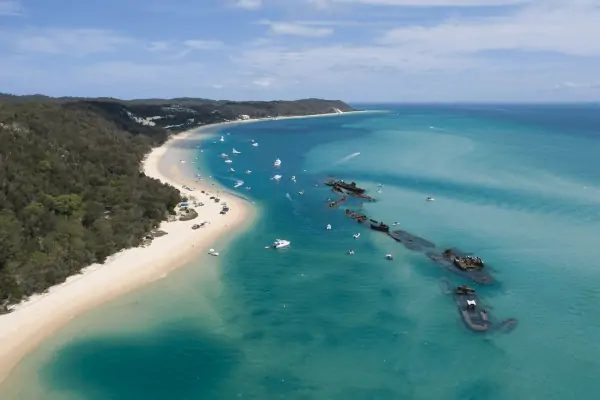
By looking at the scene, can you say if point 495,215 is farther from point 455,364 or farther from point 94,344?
point 94,344

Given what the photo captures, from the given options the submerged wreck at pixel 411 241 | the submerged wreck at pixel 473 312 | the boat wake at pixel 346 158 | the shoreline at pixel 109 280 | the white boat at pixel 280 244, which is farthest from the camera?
the boat wake at pixel 346 158

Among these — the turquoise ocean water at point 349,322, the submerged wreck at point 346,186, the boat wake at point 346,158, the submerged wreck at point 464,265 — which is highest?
the boat wake at point 346,158

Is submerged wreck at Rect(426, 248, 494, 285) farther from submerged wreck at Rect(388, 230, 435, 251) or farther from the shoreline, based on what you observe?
the shoreline

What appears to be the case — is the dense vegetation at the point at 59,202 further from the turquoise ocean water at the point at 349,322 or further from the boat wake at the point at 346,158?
the boat wake at the point at 346,158

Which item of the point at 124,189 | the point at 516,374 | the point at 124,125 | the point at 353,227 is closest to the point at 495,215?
the point at 353,227

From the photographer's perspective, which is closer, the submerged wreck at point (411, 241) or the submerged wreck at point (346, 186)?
the submerged wreck at point (411, 241)

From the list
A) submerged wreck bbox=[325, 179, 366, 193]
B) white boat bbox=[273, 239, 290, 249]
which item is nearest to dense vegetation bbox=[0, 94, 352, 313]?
white boat bbox=[273, 239, 290, 249]

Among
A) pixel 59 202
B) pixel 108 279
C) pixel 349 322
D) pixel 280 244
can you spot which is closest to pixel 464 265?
pixel 349 322

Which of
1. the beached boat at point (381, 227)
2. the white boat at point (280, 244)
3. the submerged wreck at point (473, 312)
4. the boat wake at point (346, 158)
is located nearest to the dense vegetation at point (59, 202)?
the white boat at point (280, 244)

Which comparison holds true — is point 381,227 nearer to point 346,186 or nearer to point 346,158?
point 346,186
